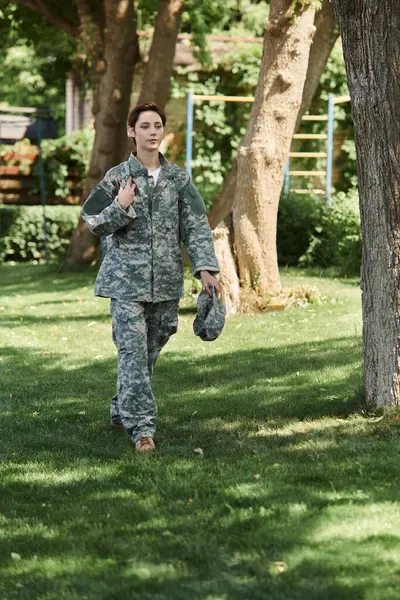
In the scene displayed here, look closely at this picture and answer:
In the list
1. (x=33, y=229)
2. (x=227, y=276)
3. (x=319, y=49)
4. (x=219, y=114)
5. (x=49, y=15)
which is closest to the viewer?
(x=227, y=276)

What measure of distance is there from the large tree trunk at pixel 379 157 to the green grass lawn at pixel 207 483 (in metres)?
0.46

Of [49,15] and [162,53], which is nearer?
[162,53]

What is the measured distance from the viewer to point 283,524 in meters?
4.81

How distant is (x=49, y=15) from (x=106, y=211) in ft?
49.7

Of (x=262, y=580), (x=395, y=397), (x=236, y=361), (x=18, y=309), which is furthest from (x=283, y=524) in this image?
(x=18, y=309)

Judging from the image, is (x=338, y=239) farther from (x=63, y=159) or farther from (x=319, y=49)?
(x=63, y=159)

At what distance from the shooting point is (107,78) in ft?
62.7

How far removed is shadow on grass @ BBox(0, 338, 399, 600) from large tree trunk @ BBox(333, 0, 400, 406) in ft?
1.69

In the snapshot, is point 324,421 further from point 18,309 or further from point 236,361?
point 18,309

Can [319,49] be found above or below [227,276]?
above

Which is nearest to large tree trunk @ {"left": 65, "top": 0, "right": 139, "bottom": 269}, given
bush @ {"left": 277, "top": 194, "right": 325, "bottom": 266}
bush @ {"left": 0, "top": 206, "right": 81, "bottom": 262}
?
bush @ {"left": 277, "top": 194, "right": 325, "bottom": 266}

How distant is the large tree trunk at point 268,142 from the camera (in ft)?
41.6

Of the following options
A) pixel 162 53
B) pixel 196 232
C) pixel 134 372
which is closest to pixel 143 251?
pixel 196 232

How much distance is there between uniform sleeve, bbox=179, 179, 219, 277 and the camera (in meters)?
6.50
